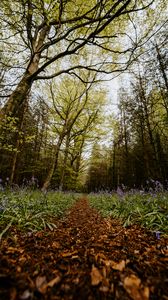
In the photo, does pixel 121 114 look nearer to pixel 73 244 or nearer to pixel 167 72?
pixel 167 72

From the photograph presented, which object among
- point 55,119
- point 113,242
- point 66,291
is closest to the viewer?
point 66,291

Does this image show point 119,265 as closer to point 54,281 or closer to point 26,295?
point 54,281

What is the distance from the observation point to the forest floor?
3.69 ft

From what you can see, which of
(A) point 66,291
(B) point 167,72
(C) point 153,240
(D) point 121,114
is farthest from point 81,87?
(A) point 66,291

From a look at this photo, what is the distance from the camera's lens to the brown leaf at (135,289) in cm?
110

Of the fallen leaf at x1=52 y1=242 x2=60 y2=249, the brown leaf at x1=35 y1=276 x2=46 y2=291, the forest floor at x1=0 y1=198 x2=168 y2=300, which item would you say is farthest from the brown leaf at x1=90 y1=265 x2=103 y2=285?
the fallen leaf at x1=52 y1=242 x2=60 y2=249

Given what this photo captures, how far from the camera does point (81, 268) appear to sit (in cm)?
152

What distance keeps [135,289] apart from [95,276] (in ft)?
1.05

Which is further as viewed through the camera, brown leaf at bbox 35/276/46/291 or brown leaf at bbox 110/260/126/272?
brown leaf at bbox 110/260/126/272

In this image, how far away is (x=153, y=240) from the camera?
2.53 meters

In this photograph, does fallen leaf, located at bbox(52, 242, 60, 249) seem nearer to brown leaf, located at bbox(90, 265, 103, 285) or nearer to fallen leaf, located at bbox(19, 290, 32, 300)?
brown leaf, located at bbox(90, 265, 103, 285)

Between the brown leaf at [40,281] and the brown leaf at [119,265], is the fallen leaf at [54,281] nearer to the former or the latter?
the brown leaf at [40,281]

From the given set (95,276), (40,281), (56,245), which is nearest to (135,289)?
(95,276)

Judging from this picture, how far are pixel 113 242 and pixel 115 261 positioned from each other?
0.73 metres
